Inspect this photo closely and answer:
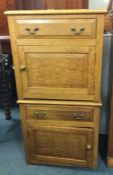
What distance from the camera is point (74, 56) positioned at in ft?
4.55

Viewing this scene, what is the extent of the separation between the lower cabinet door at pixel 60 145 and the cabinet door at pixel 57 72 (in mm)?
256

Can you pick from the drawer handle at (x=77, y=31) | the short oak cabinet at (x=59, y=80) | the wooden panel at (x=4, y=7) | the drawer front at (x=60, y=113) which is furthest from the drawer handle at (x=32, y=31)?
the wooden panel at (x=4, y=7)

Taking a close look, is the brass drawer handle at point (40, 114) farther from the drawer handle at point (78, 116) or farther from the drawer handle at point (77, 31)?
the drawer handle at point (77, 31)

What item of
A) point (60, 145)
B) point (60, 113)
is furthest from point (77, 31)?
point (60, 145)

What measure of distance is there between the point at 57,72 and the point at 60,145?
55 cm

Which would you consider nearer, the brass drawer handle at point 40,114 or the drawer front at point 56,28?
the drawer front at point 56,28

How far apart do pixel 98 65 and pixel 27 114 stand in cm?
60

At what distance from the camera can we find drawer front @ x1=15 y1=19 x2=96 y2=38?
129cm

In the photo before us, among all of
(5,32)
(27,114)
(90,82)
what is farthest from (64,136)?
(5,32)

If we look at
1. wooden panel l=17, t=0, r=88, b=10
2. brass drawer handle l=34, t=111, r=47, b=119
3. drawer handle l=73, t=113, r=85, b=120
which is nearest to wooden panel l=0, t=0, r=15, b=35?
wooden panel l=17, t=0, r=88, b=10

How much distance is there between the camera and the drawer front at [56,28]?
129 cm

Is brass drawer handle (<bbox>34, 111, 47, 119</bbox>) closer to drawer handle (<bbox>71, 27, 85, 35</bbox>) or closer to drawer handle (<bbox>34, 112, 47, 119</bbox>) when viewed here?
drawer handle (<bbox>34, 112, 47, 119</bbox>)

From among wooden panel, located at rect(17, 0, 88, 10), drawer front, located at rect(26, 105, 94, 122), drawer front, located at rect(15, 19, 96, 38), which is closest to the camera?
drawer front, located at rect(15, 19, 96, 38)

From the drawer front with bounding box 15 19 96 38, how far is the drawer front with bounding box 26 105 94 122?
48cm
